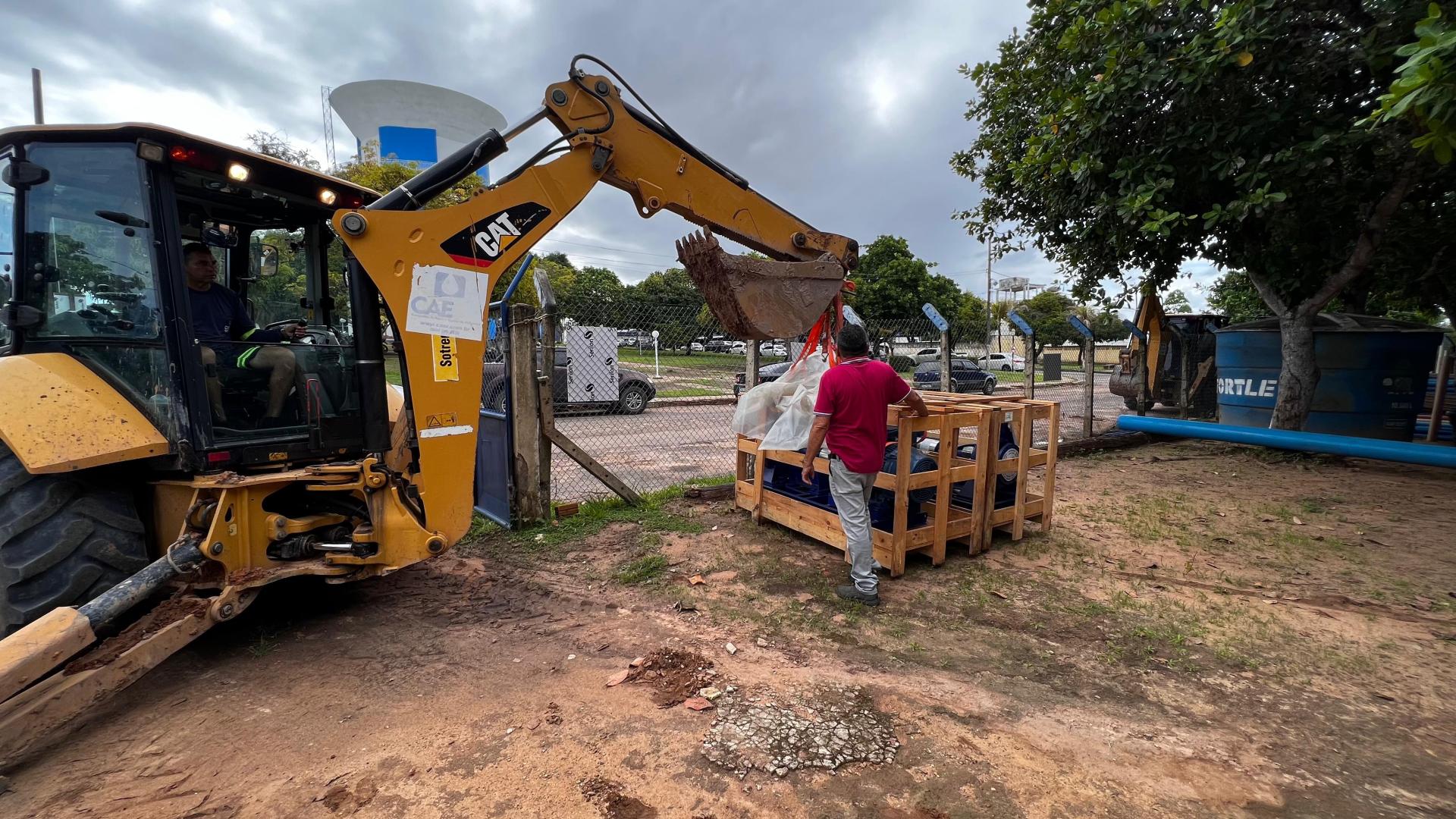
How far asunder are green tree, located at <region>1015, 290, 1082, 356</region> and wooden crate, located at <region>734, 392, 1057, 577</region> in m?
47.4

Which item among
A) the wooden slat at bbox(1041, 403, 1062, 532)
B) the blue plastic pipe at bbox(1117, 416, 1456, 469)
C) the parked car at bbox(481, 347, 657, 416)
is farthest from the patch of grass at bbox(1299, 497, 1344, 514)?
the parked car at bbox(481, 347, 657, 416)

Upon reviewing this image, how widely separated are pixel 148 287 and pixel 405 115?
204ft

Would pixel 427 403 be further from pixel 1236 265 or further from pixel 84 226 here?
pixel 1236 265

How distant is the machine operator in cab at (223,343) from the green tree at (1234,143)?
23.4ft

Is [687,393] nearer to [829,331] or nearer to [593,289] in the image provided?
[829,331]

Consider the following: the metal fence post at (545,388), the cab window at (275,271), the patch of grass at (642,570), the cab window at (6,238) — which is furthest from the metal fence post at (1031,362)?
the cab window at (6,238)

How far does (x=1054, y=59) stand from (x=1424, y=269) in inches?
250

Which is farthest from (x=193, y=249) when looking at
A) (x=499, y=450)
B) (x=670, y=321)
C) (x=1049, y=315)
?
(x=1049, y=315)

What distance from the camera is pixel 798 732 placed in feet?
8.44

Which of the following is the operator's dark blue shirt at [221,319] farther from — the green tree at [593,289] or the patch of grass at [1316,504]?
the green tree at [593,289]

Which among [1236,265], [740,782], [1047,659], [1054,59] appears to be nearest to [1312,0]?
[1054,59]

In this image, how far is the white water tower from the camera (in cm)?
4909

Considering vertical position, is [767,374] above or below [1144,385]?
above

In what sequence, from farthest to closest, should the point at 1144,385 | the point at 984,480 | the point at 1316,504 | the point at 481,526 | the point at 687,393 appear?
the point at 687,393
the point at 1144,385
the point at 1316,504
the point at 481,526
the point at 984,480
